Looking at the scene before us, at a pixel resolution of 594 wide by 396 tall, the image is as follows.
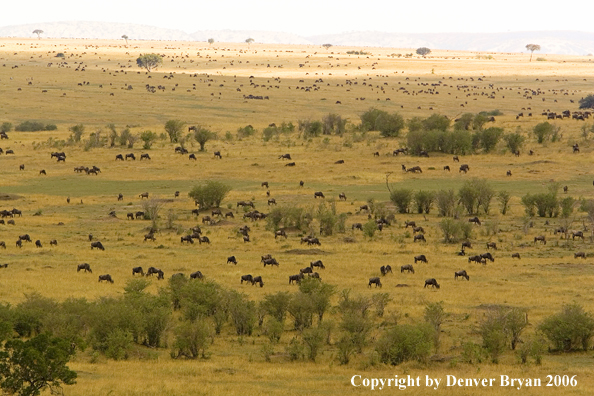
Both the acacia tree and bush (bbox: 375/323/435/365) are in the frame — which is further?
the acacia tree

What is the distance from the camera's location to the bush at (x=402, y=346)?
19922 millimetres

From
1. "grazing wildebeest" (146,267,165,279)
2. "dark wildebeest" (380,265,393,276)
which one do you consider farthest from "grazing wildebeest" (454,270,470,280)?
"grazing wildebeest" (146,267,165,279)

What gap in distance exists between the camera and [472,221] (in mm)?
43188

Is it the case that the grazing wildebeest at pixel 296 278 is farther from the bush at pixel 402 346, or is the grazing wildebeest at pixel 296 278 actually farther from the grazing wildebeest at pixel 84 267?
the bush at pixel 402 346

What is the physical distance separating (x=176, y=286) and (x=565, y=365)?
475 inches

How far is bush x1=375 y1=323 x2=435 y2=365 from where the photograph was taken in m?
19.9

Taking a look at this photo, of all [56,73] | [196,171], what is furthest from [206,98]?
[196,171]

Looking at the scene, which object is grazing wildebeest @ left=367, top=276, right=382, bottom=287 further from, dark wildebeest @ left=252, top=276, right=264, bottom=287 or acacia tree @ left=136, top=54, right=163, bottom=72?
acacia tree @ left=136, top=54, right=163, bottom=72

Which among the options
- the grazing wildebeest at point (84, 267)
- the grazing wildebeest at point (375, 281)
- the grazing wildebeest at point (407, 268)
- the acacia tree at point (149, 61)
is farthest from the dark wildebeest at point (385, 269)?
the acacia tree at point (149, 61)

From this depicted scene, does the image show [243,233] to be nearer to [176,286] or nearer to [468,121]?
[176,286]

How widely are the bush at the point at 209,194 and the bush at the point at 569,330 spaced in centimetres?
2726

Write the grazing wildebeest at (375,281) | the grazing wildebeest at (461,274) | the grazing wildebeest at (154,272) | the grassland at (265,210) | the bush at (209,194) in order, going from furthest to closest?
1. the bush at (209,194)
2. the grazing wildebeest at (461,274)
3. the grazing wildebeest at (154,272)
4. the grazing wildebeest at (375,281)
5. the grassland at (265,210)

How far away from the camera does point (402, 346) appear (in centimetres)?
2002

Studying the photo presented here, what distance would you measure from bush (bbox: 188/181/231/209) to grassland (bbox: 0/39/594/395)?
192cm
